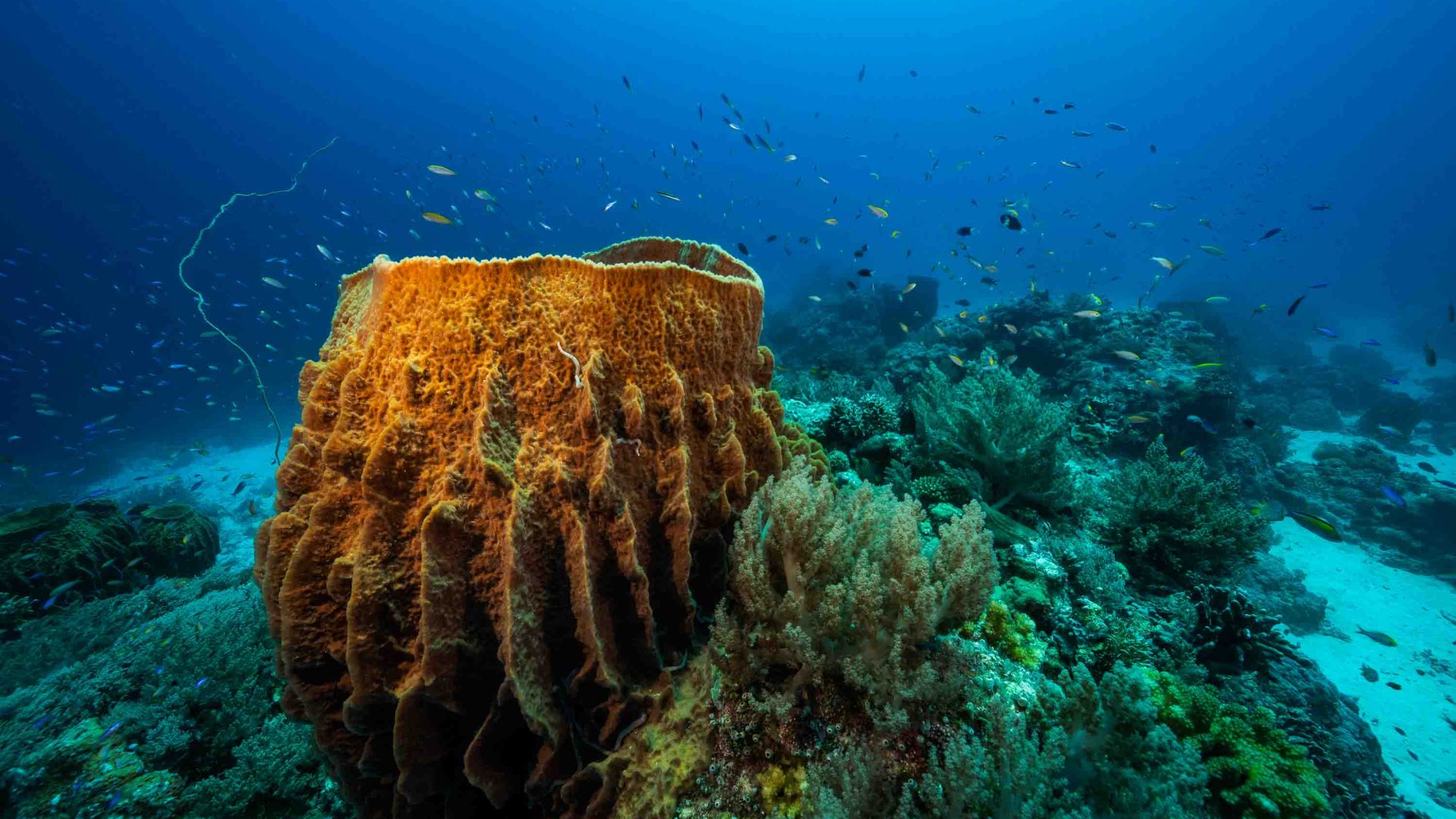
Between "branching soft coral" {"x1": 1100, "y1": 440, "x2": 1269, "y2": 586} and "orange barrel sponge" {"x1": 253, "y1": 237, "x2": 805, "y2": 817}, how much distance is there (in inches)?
191

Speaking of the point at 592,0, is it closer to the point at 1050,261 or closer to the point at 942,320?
the point at 1050,261

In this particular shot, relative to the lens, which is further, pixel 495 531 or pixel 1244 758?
pixel 1244 758

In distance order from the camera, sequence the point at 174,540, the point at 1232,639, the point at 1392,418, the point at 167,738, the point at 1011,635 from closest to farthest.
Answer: the point at 1011,635, the point at 1232,639, the point at 167,738, the point at 174,540, the point at 1392,418

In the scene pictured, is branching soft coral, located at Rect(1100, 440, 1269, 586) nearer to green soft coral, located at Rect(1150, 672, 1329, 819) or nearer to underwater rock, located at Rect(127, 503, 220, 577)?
green soft coral, located at Rect(1150, 672, 1329, 819)

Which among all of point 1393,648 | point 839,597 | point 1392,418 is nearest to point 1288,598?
point 1393,648

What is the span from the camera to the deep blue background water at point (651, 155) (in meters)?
38.4

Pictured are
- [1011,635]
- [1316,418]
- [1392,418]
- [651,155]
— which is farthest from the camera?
Result: [651,155]

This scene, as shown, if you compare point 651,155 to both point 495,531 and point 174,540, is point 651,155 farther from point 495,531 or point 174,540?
point 495,531

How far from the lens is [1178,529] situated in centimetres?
490

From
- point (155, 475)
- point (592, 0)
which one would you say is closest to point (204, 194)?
point (155, 475)

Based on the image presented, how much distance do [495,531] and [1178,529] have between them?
19.8 ft

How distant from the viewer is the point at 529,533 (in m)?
2.20

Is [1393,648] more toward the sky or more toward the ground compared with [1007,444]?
more toward the ground

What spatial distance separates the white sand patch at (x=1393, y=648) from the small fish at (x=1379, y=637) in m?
0.16
